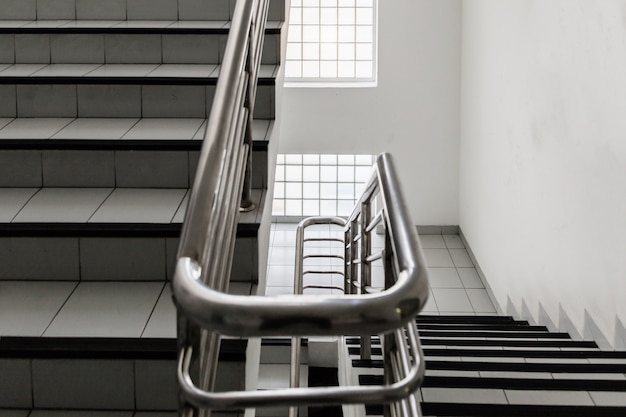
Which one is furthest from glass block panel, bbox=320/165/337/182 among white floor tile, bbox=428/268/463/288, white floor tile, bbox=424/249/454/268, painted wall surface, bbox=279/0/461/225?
white floor tile, bbox=428/268/463/288

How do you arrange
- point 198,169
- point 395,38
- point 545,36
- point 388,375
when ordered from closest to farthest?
point 198,169 < point 388,375 < point 545,36 < point 395,38

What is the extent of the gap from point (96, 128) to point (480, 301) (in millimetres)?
6176

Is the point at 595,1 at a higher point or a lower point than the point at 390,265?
higher

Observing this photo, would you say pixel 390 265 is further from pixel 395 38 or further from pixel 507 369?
pixel 395 38

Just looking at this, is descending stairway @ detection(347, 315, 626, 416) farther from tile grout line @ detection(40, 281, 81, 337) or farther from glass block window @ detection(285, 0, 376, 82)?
glass block window @ detection(285, 0, 376, 82)

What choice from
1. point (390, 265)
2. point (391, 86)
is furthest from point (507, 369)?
point (391, 86)

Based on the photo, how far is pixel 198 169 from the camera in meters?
1.59

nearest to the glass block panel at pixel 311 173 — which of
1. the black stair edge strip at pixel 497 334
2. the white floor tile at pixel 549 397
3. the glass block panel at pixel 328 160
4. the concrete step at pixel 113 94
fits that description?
the glass block panel at pixel 328 160

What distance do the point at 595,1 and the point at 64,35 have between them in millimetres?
3107

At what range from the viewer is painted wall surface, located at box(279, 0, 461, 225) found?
10.5m

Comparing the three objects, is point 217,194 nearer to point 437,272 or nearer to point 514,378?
point 514,378

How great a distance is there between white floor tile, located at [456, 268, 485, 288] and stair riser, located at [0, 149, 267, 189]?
6.39 metres

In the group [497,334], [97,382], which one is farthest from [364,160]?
[97,382]

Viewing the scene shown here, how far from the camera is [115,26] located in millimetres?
3793
